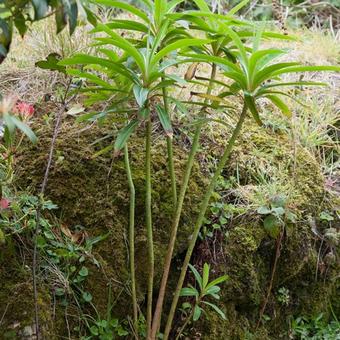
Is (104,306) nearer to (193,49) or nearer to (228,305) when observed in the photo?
(228,305)

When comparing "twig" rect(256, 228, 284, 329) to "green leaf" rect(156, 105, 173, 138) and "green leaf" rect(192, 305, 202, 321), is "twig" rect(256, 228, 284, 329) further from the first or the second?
"green leaf" rect(156, 105, 173, 138)

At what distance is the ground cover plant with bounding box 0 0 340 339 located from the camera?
1.87 metres

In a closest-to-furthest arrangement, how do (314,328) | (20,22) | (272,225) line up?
1. (20,22)
2. (272,225)
3. (314,328)

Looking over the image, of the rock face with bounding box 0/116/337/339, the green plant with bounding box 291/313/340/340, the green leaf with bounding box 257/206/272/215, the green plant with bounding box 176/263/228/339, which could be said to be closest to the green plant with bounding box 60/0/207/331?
the green plant with bounding box 176/263/228/339

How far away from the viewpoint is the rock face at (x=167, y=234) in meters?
2.18

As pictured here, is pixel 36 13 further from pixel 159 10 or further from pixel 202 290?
pixel 202 290

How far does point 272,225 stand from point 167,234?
474mm

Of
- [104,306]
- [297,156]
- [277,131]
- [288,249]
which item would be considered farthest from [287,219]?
[104,306]

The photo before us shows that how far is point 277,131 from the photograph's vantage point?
295 cm

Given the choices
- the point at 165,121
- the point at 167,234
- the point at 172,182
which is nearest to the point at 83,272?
the point at 167,234

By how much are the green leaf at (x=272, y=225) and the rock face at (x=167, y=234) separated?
3 cm

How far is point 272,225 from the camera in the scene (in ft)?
8.04

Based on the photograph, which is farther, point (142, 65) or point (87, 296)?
point (87, 296)

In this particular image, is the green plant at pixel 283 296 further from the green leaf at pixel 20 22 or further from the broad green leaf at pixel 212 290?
the green leaf at pixel 20 22
